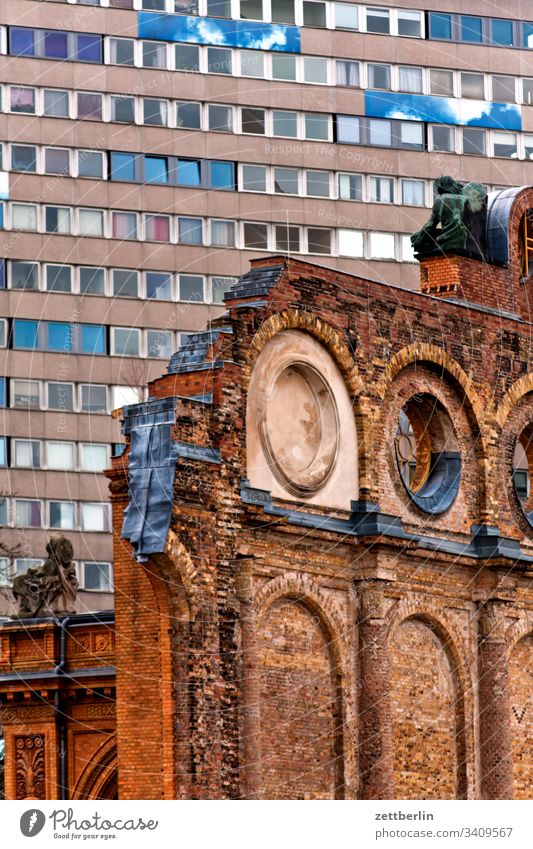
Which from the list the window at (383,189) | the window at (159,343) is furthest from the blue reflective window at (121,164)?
the window at (383,189)

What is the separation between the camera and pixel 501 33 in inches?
3839

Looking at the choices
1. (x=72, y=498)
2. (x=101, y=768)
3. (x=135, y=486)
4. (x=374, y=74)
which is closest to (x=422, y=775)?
(x=101, y=768)

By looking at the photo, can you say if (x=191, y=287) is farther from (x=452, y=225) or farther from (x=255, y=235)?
(x=452, y=225)

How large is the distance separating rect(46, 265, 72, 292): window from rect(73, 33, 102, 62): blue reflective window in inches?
278

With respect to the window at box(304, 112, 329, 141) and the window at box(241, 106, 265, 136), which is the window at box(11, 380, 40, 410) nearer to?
the window at box(241, 106, 265, 136)

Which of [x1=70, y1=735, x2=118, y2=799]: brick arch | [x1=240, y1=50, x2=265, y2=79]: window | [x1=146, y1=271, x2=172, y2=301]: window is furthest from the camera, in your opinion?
[x1=240, y1=50, x2=265, y2=79]: window

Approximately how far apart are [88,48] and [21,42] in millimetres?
2346

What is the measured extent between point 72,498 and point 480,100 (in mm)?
21478

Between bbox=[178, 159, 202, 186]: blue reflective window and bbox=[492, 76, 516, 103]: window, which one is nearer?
bbox=[178, 159, 202, 186]: blue reflective window

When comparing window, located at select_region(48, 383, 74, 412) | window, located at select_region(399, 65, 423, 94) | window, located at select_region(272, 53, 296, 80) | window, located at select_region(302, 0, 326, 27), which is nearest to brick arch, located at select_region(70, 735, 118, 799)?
window, located at select_region(48, 383, 74, 412)

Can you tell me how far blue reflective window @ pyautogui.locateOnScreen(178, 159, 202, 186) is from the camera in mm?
90000

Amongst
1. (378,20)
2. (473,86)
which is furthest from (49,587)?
(473,86)
